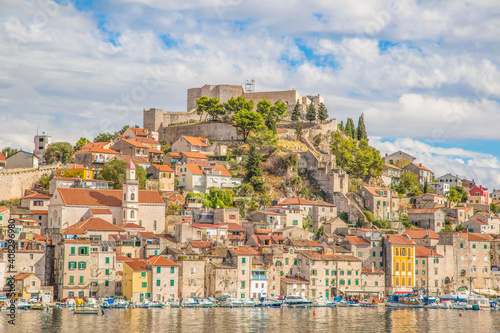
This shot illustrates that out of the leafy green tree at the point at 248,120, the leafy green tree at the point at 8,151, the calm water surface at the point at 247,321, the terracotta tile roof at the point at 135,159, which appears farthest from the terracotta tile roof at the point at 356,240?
the leafy green tree at the point at 8,151

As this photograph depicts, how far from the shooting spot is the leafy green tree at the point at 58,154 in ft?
390

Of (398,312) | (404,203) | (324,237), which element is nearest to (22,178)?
(324,237)

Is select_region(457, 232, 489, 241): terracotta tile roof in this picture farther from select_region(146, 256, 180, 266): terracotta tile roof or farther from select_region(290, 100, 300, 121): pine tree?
select_region(146, 256, 180, 266): terracotta tile roof

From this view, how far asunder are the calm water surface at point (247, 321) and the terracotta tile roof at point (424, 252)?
1610cm

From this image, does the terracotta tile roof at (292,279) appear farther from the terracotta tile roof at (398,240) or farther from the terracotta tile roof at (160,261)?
the terracotta tile roof at (398,240)

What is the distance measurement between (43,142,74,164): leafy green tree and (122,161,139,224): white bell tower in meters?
23.8

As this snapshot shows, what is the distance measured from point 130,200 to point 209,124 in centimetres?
4233

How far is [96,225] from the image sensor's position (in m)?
91.8

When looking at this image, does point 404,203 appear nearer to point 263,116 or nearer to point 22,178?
point 263,116

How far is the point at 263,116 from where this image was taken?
5487 inches

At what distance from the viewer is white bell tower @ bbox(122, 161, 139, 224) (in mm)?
98125

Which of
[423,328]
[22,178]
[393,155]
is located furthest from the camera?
[393,155]

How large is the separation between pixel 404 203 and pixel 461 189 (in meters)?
24.7

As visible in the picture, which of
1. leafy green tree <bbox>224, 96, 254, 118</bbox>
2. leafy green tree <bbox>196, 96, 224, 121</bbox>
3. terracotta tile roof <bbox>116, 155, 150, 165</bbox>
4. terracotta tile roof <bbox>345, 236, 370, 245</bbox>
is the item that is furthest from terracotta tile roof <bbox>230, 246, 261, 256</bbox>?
leafy green tree <bbox>196, 96, 224, 121</bbox>
